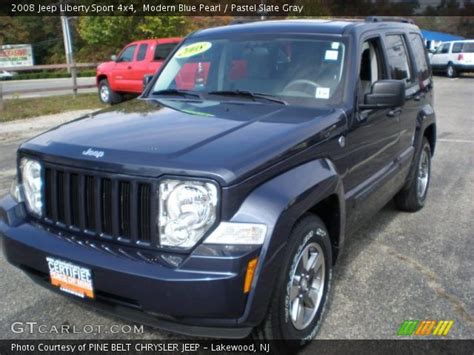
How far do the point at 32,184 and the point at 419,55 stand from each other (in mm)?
4090

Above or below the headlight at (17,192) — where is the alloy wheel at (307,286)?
below

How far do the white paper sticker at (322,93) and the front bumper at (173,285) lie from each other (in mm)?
1511

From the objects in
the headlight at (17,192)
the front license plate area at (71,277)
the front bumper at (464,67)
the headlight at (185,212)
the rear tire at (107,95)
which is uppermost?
the headlight at (185,212)

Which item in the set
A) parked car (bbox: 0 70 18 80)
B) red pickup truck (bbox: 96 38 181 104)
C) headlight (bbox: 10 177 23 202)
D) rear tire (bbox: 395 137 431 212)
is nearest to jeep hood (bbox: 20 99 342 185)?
headlight (bbox: 10 177 23 202)

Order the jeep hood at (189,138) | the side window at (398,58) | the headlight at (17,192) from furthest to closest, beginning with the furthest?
the side window at (398,58)
the headlight at (17,192)
the jeep hood at (189,138)

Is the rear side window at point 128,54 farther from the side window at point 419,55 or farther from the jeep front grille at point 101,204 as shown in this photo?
the jeep front grille at point 101,204

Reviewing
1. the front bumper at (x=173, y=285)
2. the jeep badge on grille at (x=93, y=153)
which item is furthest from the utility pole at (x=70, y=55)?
the front bumper at (x=173, y=285)

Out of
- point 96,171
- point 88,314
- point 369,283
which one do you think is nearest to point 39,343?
point 88,314

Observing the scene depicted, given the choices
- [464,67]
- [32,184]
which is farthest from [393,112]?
[464,67]

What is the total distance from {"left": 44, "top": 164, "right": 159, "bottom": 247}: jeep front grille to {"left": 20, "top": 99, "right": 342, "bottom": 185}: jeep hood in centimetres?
7

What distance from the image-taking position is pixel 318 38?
370cm

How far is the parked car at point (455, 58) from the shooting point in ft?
86.3

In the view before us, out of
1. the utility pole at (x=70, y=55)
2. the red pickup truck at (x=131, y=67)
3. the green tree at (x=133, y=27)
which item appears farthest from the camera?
the green tree at (x=133, y=27)

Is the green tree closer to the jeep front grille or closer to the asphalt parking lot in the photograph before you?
the asphalt parking lot
